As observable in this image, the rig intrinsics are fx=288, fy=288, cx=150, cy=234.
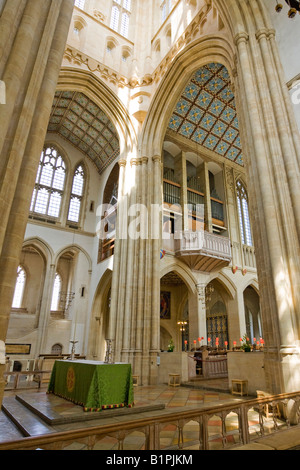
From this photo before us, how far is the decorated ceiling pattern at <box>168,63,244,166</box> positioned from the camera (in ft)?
42.5

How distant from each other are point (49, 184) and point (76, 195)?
169cm

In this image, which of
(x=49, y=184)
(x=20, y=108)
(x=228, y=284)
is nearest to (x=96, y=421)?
(x=20, y=108)

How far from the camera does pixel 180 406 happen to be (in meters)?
5.59

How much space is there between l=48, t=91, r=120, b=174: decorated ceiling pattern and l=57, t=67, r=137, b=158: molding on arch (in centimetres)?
144

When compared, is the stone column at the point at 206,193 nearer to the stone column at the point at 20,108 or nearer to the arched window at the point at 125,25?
the arched window at the point at 125,25

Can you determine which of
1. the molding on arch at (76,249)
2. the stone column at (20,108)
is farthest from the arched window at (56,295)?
the stone column at (20,108)

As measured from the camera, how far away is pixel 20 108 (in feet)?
14.1

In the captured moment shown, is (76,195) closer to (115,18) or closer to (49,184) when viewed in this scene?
(49,184)

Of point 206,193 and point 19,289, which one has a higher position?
point 206,193

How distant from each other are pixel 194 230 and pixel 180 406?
9.75 m

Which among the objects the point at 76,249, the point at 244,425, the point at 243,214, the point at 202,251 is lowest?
the point at 244,425

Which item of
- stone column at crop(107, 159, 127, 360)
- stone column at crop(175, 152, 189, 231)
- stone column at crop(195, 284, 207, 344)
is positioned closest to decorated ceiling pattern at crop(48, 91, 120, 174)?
stone column at crop(175, 152, 189, 231)

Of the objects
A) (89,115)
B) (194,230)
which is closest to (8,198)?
(194,230)

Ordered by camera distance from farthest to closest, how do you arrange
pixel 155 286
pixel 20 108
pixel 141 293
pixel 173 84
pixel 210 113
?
1. pixel 210 113
2. pixel 173 84
3. pixel 155 286
4. pixel 141 293
5. pixel 20 108
